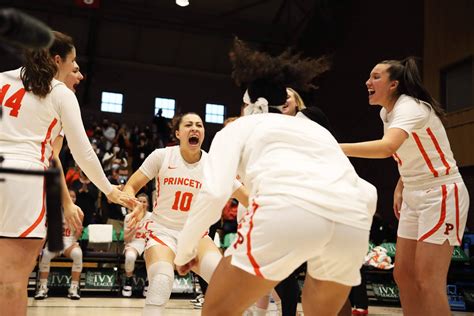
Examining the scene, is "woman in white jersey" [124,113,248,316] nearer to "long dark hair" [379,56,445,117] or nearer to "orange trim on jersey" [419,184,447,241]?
"orange trim on jersey" [419,184,447,241]

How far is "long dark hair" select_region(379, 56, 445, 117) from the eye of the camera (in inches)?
145

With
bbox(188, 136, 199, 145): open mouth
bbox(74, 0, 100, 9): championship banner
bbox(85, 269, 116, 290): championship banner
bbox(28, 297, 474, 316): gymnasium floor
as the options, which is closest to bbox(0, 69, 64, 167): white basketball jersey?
bbox(188, 136, 199, 145): open mouth

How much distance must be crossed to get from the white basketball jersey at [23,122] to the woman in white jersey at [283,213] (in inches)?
39.8

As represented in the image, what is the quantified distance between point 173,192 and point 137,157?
11483 millimetres

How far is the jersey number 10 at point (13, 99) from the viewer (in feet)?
9.07

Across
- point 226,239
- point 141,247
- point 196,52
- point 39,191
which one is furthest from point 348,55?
A: point 39,191

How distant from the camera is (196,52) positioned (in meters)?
20.8

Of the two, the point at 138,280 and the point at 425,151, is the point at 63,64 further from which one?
the point at 138,280

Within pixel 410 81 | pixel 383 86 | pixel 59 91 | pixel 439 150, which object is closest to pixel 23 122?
pixel 59 91

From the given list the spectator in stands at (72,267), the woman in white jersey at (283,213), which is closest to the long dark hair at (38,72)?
the woman in white jersey at (283,213)

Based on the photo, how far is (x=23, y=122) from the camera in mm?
2758

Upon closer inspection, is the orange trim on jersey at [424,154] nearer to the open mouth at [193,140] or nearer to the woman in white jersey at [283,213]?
the woman in white jersey at [283,213]

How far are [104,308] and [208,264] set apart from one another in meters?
4.00

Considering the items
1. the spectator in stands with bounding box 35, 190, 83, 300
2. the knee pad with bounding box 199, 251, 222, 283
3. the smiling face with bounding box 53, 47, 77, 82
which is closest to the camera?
the smiling face with bounding box 53, 47, 77, 82
